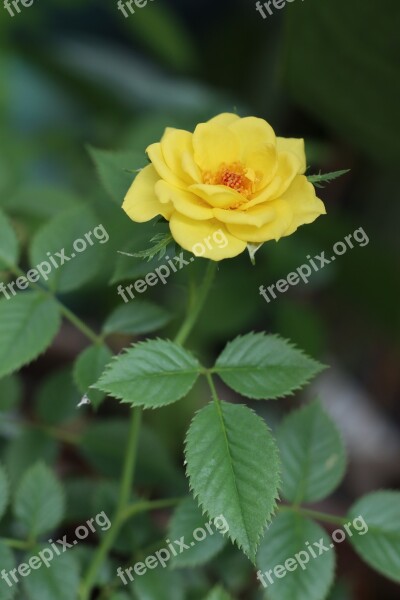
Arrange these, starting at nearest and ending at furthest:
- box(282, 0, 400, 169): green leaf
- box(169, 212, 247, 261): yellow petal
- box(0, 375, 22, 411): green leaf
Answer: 1. box(169, 212, 247, 261): yellow petal
2. box(0, 375, 22, 411): green leaf
3. box(282, 0, 400, 169): green leaf

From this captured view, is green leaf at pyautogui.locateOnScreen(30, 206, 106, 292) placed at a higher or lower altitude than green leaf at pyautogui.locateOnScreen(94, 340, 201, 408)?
higher

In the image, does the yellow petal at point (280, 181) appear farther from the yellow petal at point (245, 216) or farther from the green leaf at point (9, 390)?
the green leaf at point (9, 390)

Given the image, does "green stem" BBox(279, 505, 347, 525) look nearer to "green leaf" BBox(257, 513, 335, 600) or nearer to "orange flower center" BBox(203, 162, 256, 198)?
"green leaf" BBox(257, 513, 335, 600)

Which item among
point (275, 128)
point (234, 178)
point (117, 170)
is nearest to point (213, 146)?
point (234, 178)

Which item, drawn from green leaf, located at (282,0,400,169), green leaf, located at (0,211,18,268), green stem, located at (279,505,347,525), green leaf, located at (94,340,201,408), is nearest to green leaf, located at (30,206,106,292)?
green leaf, located at (0,211,18,268)

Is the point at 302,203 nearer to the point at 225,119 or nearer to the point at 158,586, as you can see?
the point at 225,119

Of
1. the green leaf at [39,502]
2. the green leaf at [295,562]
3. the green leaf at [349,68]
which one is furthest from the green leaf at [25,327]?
the green leaf at [349,68]
